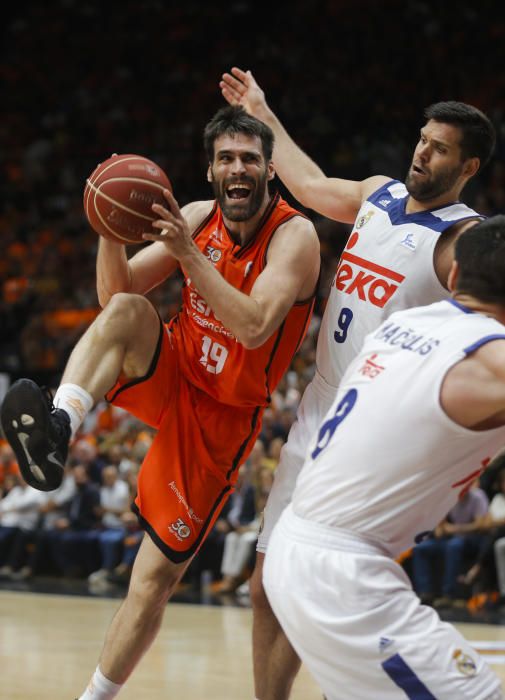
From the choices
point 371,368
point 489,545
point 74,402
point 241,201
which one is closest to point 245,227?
point 241,201

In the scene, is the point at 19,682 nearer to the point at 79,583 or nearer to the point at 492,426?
the point at 492,426

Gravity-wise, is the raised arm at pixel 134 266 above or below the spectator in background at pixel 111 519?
above

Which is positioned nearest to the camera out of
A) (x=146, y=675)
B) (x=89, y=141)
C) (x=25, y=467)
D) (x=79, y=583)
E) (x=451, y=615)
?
(x=25, y=467)

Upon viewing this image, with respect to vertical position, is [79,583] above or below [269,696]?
below

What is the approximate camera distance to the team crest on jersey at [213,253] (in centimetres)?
504

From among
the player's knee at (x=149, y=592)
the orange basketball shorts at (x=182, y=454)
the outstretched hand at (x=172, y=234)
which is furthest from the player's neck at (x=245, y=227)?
the player's knee at (x=149, y=592)

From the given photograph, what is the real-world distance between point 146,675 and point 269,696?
2.23 metres

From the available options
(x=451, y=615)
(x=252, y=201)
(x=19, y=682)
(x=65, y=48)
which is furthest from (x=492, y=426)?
(x=65, y=48)

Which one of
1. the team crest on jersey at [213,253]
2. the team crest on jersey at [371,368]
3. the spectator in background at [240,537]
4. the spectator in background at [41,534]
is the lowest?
the spectator in background at [41,534]

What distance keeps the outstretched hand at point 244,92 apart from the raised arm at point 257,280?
85cm

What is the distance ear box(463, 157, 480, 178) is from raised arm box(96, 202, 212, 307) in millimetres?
1220

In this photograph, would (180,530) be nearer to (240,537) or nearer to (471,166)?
(471,166)

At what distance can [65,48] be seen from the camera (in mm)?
23547

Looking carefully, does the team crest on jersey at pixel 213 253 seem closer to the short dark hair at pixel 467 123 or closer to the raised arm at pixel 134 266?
the raised arm at pixel 134 266
